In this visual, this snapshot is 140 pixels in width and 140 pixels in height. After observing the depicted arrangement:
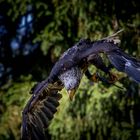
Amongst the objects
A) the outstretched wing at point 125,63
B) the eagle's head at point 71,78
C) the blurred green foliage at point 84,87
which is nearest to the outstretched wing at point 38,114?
the eagle's head at point 71,78

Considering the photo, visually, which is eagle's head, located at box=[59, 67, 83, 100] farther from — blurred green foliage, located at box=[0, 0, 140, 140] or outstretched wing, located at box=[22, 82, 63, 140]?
blurred green foliage, located at box=[0, 0, 140, 140]

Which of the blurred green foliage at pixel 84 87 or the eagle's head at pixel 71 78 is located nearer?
the eagle's head at pixel 71 78

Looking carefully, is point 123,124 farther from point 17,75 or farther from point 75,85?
point 75,85

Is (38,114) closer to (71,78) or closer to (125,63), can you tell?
(71,78)

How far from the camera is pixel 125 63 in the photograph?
11.0ft

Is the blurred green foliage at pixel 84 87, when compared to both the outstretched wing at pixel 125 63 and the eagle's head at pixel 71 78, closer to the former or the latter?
the eagle's head at pixel 71 78

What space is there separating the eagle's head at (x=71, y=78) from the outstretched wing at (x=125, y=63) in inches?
15.5

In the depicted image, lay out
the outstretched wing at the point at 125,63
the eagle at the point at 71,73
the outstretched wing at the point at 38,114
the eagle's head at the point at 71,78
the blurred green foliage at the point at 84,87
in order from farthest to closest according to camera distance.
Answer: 1. the blurred green foliage at the point at 84,87
2. the outstretched wing at the point at 38,114
3. the eagle's head at the point at 71,78
4. the eagle at the point at 71,73
5. the outstretched wing at the point at 125,63

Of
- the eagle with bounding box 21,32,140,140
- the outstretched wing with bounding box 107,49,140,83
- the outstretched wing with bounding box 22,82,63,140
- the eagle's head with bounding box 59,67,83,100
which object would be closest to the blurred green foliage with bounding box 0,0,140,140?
the outstretched wing with bounding box 22,82,63,140

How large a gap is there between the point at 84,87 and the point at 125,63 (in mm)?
2787

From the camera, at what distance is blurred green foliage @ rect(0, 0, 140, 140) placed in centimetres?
618

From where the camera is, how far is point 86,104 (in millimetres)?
6293

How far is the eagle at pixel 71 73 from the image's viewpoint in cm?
341

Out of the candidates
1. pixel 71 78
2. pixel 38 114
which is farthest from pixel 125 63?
pixel 38 114
